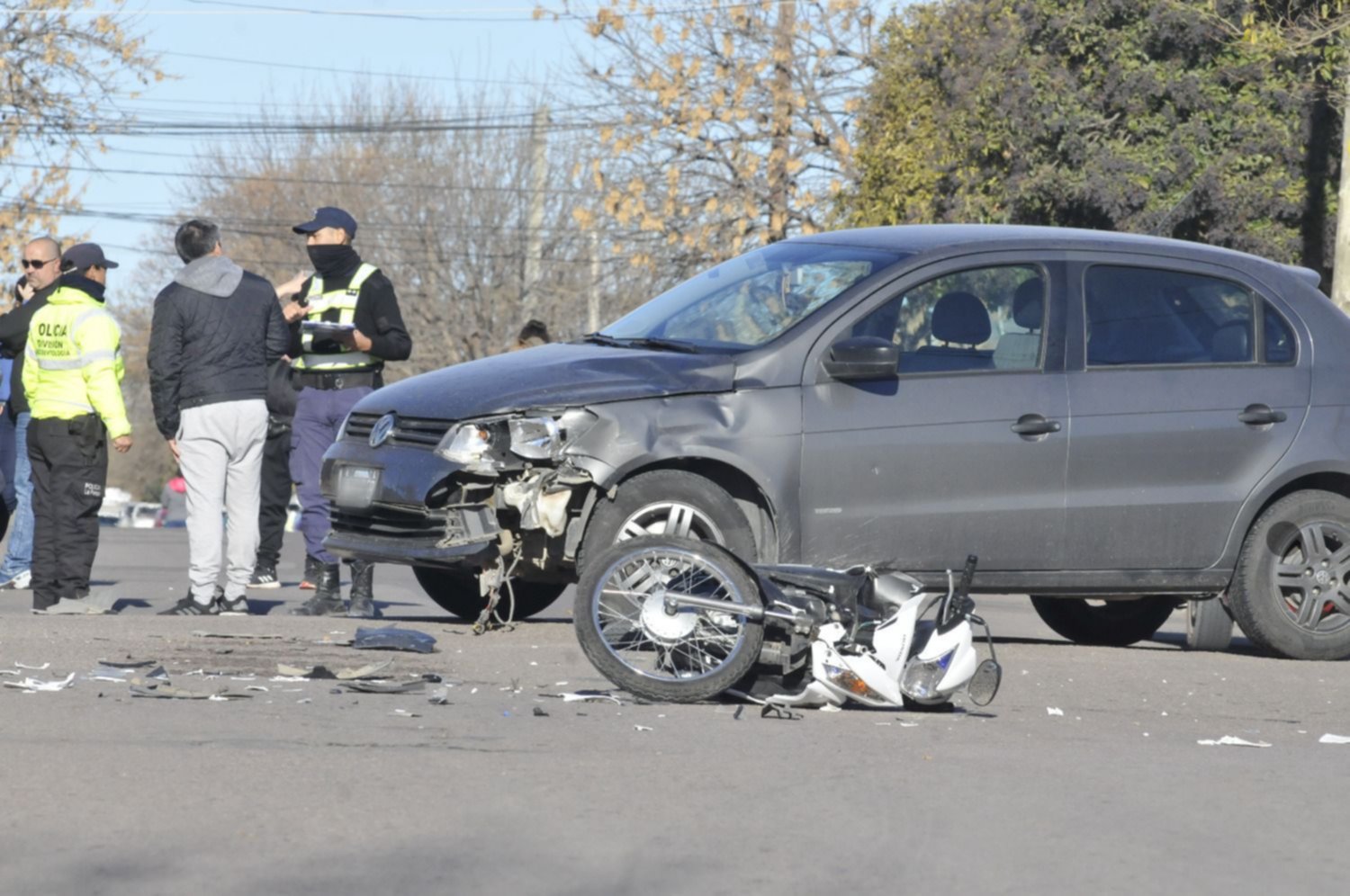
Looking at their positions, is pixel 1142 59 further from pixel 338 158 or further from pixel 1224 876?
pixel 338 158

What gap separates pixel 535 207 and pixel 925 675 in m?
38.2

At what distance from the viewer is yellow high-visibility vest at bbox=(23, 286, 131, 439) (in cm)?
1018

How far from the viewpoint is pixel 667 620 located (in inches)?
270

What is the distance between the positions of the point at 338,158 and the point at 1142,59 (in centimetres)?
2946

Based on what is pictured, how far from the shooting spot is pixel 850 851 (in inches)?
188

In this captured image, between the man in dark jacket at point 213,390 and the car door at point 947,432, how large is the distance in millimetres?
3232

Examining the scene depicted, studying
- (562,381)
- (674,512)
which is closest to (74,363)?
(562,381)

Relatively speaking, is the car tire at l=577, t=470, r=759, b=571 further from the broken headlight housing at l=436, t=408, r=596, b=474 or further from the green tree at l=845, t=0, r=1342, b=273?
the green tree at l=845, t=0, r=1342, b=273

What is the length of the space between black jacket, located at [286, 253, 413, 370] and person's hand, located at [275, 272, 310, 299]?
70 cm

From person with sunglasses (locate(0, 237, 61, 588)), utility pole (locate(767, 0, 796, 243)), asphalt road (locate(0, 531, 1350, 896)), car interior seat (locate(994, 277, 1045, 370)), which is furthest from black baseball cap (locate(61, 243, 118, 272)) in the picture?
utility pole (locate(767, 0, 796, 243))

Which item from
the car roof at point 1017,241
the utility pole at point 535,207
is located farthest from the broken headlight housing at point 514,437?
the utility pole at point 535,207

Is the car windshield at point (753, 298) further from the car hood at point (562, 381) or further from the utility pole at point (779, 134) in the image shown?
the utility pole at point (779, 134)

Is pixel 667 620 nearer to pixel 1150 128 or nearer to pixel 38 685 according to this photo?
pixel 38 685

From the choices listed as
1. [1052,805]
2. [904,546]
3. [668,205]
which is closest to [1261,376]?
[904,546]
